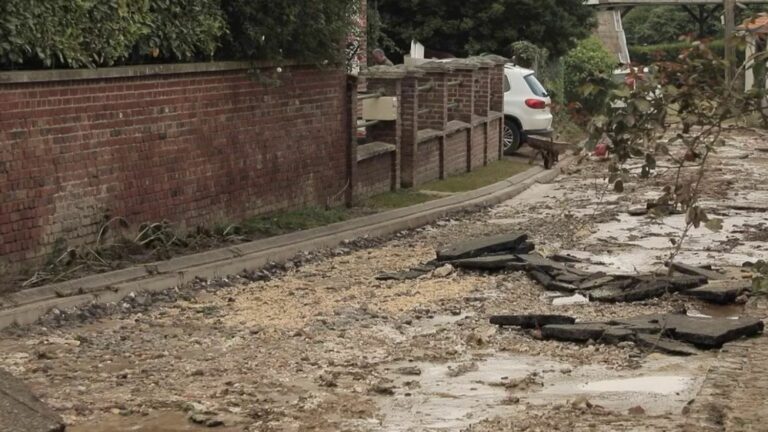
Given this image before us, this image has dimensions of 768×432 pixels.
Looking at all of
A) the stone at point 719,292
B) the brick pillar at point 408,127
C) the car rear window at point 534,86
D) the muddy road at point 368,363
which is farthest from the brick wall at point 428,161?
the stone at point 719,292

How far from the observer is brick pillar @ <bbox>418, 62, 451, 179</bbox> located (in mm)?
23281

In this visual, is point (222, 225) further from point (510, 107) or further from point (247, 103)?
point (510, 107)

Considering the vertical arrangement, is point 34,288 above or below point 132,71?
below

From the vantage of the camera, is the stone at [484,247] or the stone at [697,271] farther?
the stone at [484,247]

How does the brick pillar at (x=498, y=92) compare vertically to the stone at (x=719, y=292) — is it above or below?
above

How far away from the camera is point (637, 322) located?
10.4 m

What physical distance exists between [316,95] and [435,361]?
8.55 m

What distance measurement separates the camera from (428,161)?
22609 mm

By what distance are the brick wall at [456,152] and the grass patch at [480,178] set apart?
7.2 inches

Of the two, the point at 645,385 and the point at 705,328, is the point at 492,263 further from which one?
the point at 645,385

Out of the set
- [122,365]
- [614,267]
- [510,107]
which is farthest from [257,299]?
[510,107]

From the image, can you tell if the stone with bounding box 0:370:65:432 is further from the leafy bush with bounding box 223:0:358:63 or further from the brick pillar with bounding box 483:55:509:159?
the brick pillar with bounding box 483:55:509:159

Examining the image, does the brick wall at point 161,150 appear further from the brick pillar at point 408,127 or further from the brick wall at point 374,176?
the brick pillar at point 408,127

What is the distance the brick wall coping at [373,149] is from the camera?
19.2 m
